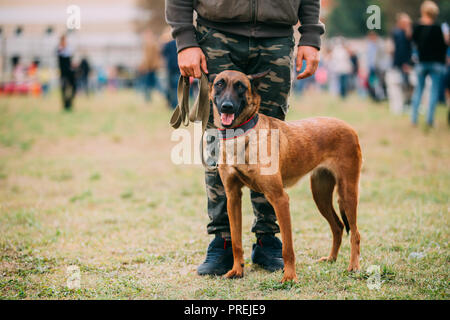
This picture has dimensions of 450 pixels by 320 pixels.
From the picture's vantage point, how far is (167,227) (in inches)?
195

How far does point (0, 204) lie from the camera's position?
583cm

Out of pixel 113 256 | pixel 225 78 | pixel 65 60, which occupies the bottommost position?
pixel 113 256

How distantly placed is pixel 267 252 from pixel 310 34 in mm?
1740

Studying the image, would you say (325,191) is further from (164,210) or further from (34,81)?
(34,81)

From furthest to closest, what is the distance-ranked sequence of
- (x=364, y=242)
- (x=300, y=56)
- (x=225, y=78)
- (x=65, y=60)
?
(x=65, y=60) → (x=364, y=242) → (x=300, y=56) → (x=225, y=78)

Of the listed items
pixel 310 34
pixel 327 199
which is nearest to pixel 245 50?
pixel 310 34

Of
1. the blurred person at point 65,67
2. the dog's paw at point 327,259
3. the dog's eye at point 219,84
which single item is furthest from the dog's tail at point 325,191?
the blurred person at point 65,67

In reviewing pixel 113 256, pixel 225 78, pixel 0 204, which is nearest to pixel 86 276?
pixel 113 256

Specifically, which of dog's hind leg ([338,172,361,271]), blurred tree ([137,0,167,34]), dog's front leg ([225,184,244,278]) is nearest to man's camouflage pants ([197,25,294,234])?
dog's front leg ([225,184,244,278])

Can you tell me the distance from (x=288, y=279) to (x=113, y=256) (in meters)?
1.62

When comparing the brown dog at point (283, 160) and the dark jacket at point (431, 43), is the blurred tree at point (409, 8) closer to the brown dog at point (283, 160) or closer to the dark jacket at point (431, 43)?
the dark jacket at point (431, 43)

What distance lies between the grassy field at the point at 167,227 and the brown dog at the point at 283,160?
1.13 feet

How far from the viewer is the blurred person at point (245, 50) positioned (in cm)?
338
